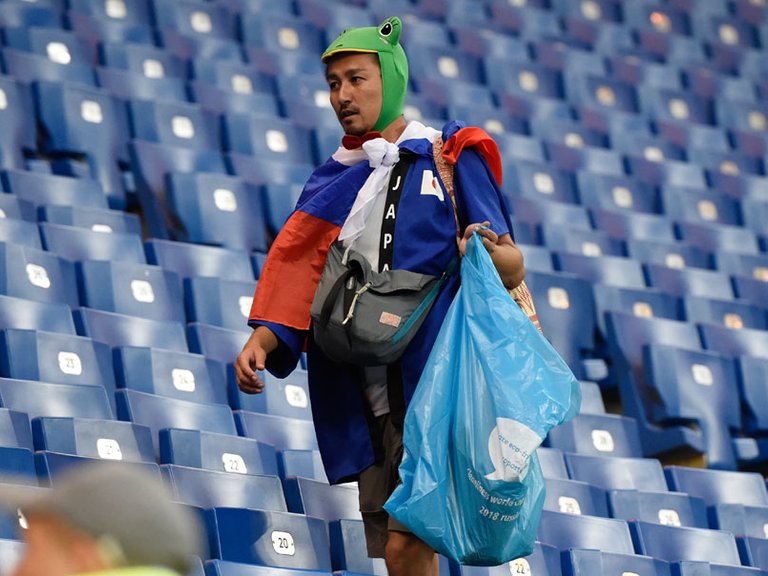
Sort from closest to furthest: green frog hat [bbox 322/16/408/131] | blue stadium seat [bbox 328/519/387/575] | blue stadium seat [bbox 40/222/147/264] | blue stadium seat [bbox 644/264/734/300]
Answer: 1. green frog hat [bbox 322/16/408/131]
2. blue stadium seat [bbox 328/519/387/575]
3. blue stadium seat [bbox 40/222/147/264]
4. blue stadium seat [bbox 644/264/734/300]

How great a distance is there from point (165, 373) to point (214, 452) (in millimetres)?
402

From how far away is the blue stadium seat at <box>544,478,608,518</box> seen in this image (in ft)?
11.8

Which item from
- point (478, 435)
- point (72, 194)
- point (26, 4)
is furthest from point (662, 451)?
point (26, 4)

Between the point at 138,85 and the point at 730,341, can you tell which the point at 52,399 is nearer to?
the point at 138,85

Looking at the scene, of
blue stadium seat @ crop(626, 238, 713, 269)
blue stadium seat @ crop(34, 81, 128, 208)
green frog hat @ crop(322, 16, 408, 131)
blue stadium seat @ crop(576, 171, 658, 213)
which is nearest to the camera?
green frog hat @ crop(322, 16, 408, 131)

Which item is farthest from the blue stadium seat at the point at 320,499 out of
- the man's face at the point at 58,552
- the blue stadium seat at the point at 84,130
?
the man's face at the point at 58,552

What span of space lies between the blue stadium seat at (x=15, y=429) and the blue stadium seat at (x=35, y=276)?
771 millimetres

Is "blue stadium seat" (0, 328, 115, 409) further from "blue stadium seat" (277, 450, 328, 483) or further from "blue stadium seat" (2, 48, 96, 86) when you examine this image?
"blue stadium seat" (2, 48, 96, 86)

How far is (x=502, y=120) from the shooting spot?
248 inches

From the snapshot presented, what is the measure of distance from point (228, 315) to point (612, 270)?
1.75 m

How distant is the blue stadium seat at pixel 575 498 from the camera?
11.8ft

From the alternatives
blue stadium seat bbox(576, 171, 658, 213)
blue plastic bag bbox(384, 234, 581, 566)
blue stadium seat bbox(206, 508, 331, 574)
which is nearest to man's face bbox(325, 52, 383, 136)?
blue plastic bag bbox(384, 234, 581, 566)

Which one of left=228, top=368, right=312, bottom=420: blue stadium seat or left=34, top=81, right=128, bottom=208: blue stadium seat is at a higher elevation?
left=34, top=81, right=128, bottom=208: blue stadium seat

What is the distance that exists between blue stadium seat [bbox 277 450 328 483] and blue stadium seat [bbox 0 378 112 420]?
0.40m
